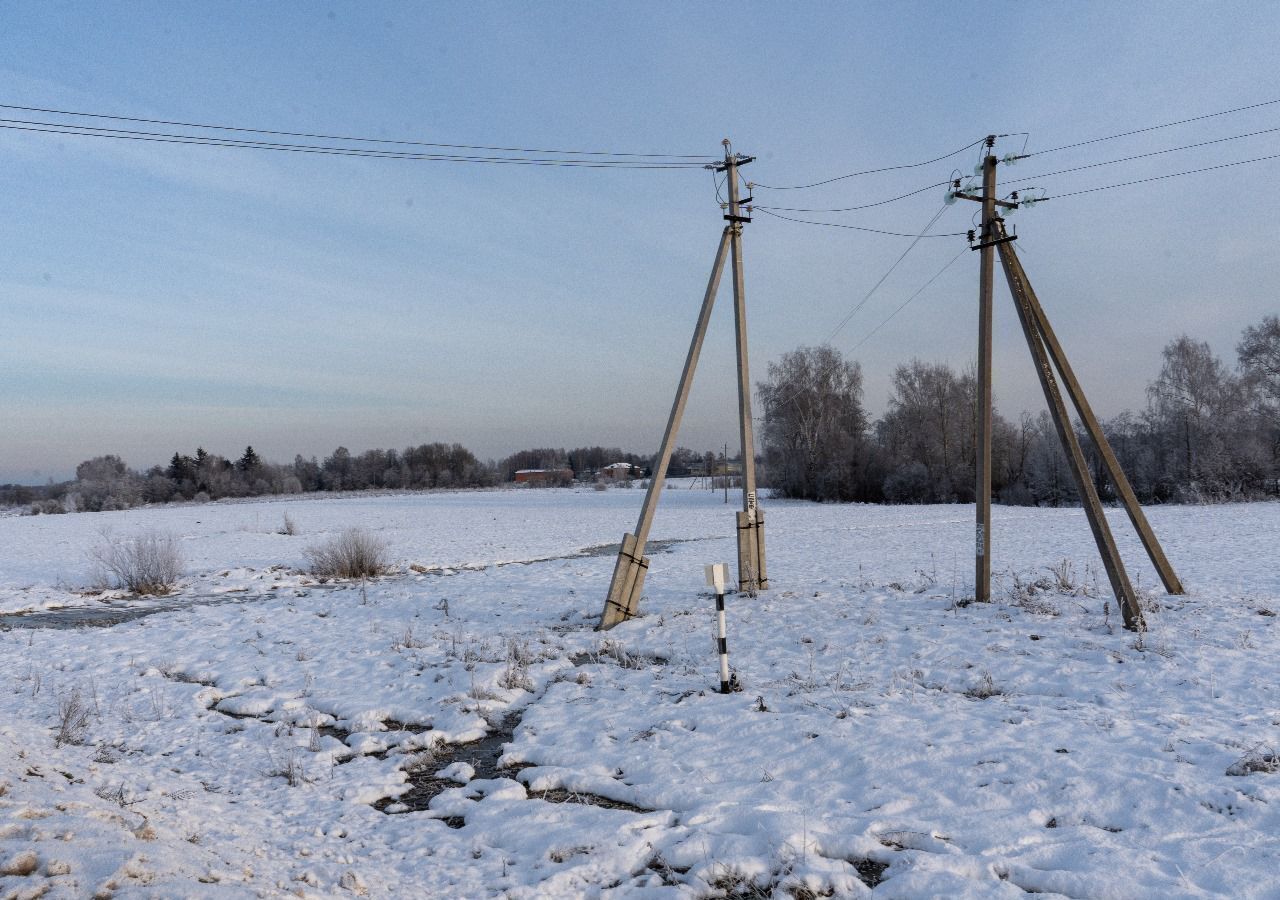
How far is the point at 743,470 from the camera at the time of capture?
12430 millimetres

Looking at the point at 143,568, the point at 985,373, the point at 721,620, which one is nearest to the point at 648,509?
the point at 721,620

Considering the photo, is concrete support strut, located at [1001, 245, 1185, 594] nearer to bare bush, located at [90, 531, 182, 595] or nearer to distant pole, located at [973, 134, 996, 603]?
distant pole, located at [973, 134, 996, 603]

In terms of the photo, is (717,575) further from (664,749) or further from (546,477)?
(546,477)

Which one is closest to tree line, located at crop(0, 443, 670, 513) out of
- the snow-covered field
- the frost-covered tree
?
the frost-covered tree

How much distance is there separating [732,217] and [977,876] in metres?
10.2

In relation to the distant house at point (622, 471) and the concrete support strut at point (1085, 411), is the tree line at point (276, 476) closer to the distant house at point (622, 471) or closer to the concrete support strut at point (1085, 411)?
→ the distant house at point (622, 471)

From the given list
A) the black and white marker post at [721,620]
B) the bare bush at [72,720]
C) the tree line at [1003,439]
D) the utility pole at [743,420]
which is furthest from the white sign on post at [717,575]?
the tree line at [1003,439]

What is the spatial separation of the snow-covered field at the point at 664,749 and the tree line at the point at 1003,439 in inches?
1517

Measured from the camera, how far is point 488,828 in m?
4.95

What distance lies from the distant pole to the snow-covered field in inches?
27.8

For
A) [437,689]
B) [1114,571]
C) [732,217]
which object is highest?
[732,217]

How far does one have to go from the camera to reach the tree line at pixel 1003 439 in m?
46.8

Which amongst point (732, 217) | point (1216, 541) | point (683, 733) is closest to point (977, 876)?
point (683, 733)

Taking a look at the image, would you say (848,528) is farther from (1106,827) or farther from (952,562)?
(1106,827)
